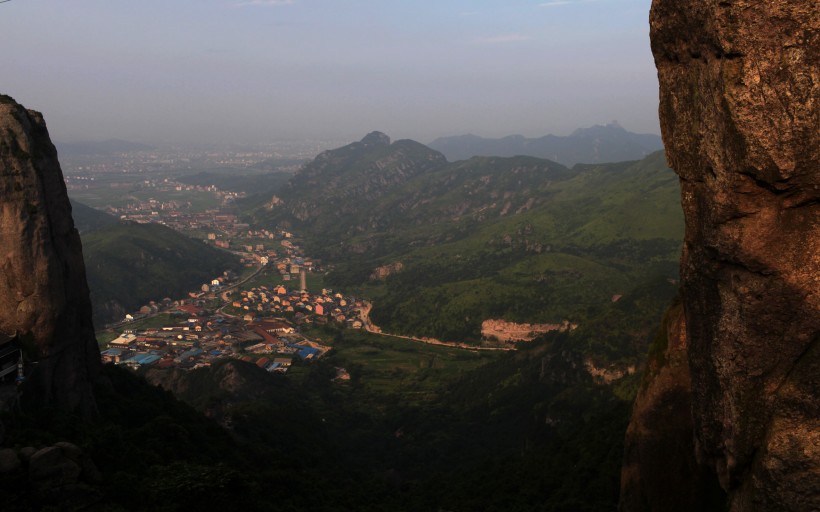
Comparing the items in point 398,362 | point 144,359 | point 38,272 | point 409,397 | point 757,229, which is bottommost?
point 398,362

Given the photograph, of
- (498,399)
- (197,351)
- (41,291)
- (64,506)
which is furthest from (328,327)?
(64,506)

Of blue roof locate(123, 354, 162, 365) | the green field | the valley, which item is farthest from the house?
blue roof locate(123, 354, 162, 365)

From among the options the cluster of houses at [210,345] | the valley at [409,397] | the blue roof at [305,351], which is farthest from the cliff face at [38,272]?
the blue roof at [305,351]

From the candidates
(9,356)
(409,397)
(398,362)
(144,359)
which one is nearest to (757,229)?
(9,356)

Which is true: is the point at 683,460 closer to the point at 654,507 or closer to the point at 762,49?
the point at 654,507

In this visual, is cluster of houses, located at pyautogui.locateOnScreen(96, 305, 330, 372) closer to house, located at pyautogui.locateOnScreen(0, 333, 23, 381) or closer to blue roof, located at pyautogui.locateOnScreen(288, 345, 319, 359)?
blue roof, located at pyautogui.locateOnScreen(288, 345, 319, 359)

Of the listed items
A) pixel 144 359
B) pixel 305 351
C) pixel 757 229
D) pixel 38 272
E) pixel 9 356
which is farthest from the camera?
pixel 305 351

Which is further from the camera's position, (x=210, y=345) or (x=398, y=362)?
(x=210, y=345)

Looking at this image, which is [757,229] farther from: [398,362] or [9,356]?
[398,362]
